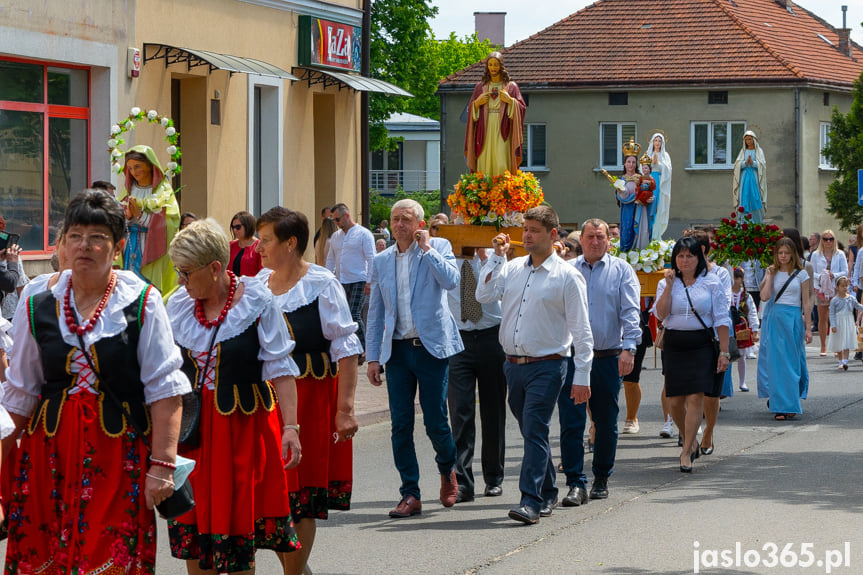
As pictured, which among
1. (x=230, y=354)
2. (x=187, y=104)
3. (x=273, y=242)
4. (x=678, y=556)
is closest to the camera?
(x=230, y=354)

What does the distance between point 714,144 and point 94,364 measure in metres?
42.8

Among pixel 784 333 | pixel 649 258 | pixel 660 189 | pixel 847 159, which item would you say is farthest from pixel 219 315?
pixel 847 159

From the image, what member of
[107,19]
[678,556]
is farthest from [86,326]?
[107,19]

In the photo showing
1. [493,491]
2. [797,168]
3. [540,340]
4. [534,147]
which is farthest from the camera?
[534,147]

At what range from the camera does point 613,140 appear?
46781 millimetres

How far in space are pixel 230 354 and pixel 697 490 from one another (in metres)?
5.37

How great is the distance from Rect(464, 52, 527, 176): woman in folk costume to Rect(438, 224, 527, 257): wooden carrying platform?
129 centimetres

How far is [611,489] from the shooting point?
1058 centimetres

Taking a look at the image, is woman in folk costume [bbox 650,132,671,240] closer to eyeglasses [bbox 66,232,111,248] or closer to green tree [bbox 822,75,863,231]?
eyeglasses [bbox 66,232,111,248]

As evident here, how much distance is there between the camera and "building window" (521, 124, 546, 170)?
4728 cm

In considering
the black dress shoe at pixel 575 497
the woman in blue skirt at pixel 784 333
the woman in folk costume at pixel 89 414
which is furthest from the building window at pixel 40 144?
the woman in folk costume at pixel 89 414

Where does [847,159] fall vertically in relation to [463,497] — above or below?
above

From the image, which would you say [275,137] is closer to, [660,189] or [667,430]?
[660,189]

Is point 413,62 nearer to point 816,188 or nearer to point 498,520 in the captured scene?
point 816,188
